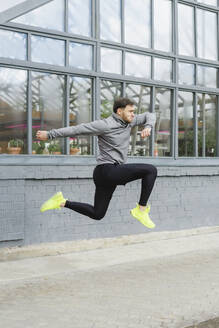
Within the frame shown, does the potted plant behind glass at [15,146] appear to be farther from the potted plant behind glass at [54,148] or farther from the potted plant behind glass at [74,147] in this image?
the potted plant behind glass at [74,147]

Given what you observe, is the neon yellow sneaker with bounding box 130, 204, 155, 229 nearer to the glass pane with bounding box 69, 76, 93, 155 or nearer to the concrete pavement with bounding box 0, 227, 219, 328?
the concrete pavement with bounding box 0, 227, 219, 328

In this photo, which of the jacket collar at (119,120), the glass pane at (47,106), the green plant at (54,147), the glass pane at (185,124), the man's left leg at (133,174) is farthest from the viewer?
the glass pane at (185,124)

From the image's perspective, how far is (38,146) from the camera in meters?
10.9

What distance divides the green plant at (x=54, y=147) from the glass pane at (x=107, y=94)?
1.30m

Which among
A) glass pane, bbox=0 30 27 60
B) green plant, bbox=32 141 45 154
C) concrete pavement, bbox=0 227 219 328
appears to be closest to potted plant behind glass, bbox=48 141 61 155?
green plant, bbox=32 141 45 154

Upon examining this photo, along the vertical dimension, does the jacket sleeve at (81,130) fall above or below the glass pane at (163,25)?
below

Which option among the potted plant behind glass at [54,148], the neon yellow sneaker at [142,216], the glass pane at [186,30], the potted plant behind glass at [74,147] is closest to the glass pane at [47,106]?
the potted plant behind glass at [54,148]

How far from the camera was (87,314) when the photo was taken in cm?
630

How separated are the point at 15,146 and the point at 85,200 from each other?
6.21ft

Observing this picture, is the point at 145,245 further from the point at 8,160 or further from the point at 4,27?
the point at 4,27

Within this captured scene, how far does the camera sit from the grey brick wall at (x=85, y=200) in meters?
10.1

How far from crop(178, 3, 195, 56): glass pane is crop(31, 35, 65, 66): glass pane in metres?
3.54

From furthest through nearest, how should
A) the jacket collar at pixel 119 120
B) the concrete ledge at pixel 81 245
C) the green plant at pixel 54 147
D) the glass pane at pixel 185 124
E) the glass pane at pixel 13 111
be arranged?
the glass pane at pixel 185 124 → the green plant at pixel 54 147 → the glass pane at pixel 13 111 → the concrete ledge at pixel 81 245 → the jacket collar at pixel 119 120

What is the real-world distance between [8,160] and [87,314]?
484 centimetres
